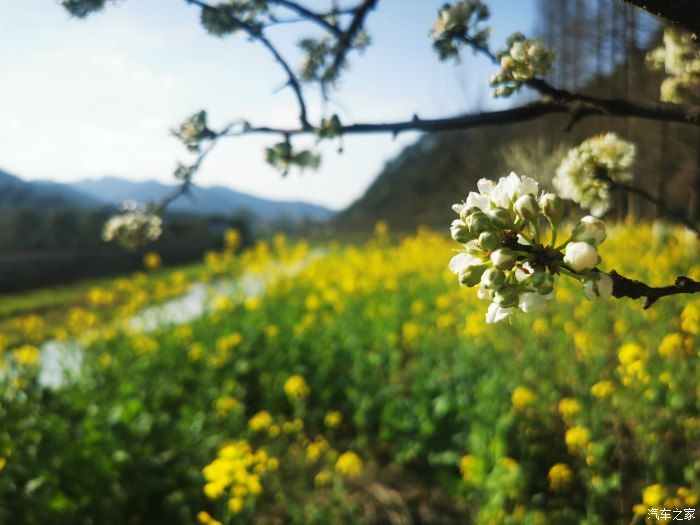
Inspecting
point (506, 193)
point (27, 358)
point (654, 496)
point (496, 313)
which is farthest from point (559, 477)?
point (27, 358)

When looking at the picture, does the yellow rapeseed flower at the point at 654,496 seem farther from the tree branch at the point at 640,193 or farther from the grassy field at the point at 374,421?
the tree branch at the point at 640,193

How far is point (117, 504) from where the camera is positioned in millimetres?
2752

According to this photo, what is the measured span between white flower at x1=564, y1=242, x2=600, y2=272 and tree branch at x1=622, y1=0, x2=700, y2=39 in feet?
1.17

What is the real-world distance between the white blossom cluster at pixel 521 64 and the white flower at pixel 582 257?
2.70 feet

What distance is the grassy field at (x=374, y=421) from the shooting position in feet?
8.29

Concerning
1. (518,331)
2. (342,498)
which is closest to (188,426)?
(342,498)

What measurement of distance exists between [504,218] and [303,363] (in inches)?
179

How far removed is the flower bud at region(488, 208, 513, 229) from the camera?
2.34ft

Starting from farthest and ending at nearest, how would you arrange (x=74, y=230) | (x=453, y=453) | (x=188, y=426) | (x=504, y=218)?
(x=74, y=230), (x=188, y=426), (x=453, y=453), (x=504, y=218)

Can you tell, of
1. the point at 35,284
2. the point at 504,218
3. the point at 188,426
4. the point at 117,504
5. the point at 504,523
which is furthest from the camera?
the point at 35,284

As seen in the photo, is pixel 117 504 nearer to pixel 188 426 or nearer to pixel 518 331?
pixel 188 426

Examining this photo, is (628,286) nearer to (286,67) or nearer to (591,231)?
(591,231)

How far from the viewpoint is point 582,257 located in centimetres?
65

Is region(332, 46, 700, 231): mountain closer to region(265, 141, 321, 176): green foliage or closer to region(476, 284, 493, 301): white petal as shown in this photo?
region(265, 141, 321, 176): green foliage
